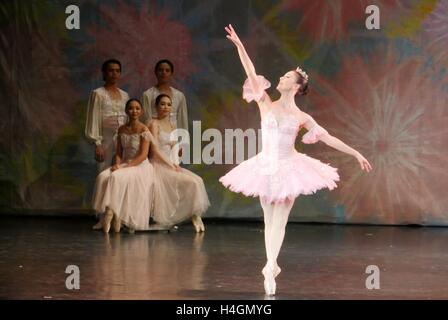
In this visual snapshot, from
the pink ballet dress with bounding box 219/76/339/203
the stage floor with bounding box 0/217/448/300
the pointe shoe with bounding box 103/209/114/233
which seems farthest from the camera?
the pointe shoe with bounding box 103/209/114/233

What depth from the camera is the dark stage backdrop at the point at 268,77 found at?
30.2 feet

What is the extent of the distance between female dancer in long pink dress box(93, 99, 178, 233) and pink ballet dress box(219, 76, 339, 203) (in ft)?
9.70

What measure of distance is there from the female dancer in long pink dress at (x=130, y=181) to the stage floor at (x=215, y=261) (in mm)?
190

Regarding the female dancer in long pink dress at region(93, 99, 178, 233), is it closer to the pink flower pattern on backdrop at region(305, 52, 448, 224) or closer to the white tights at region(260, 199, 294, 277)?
the pink flower pattern on backdrop at region(305, 52, 448, 224)

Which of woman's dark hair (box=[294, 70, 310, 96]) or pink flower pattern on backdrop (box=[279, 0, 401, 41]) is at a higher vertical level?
pink flower pattern on backdrop (box=[279, 0, 401, 41])

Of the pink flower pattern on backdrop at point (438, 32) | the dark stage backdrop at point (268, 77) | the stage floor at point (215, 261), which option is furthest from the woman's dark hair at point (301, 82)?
the pink flower pattern on backdrop at point (438, 32)

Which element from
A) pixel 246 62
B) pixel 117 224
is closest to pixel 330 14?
pixel 117 224

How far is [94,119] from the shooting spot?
29.4 feet

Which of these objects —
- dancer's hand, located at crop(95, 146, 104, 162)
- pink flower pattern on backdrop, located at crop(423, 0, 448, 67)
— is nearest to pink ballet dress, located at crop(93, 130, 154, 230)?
dancer's hand, located at crop(95, 146, 104, 162)

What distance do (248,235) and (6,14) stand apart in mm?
2960

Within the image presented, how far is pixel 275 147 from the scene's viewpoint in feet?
18.2

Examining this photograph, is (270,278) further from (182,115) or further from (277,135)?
(182,115)

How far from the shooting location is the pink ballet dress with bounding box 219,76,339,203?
546cm
